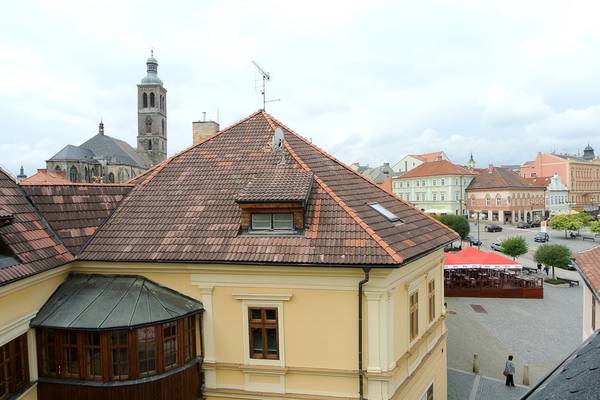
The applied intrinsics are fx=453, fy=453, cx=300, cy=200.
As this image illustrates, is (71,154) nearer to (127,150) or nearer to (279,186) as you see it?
(127,150)

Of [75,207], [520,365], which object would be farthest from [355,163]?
[75,207]

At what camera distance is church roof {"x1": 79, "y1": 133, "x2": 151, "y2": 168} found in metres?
80.9

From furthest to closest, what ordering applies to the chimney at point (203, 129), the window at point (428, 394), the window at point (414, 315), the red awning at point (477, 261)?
1. the red awning at point (477, 261)
2. the chimney at point (203, 129)
3. the window at point (428, 394)
4. the window at point (414, 315)

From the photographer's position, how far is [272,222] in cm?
1059

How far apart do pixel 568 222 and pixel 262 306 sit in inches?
2268

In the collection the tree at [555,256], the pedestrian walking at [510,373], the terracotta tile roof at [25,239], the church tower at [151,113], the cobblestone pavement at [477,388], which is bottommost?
the cobblestone pavement at [477,388]

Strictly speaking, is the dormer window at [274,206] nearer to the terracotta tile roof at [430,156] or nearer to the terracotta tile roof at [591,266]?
the terracotta tile roof at [591,266]

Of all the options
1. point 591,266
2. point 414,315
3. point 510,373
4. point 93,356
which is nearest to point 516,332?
point 510,373

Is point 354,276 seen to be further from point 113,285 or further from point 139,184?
point 139,184

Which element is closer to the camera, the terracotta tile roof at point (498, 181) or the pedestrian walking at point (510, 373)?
the pedestrian walking at point (510, 373)

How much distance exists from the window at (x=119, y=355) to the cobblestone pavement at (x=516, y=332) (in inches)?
558

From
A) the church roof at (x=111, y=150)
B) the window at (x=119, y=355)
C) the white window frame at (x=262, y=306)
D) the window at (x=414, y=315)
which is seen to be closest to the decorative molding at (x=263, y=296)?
the white window frame at (x=262, y=306)

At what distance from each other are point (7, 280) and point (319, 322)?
6.10m

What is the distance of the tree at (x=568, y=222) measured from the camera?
183ft
